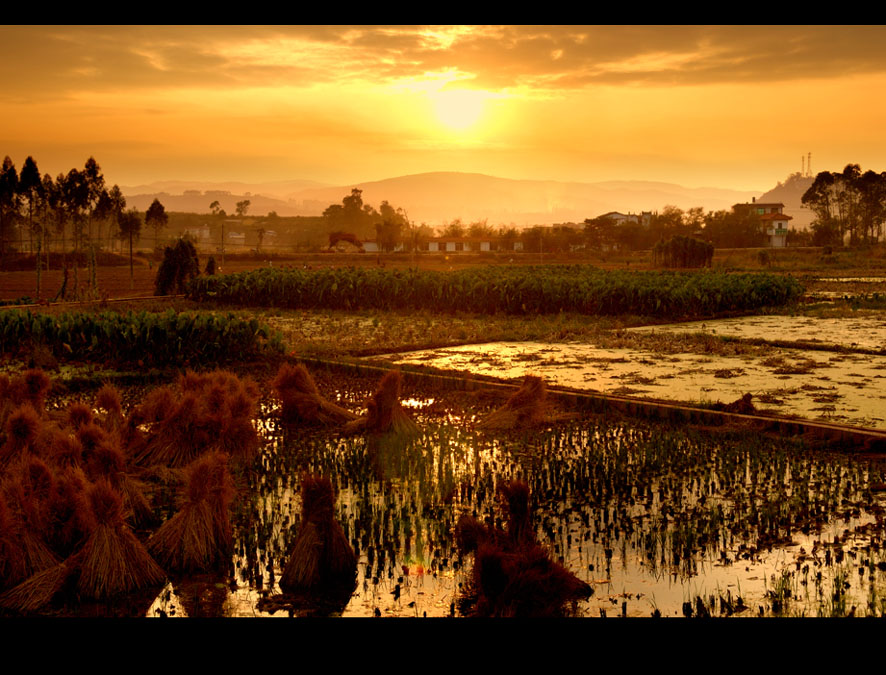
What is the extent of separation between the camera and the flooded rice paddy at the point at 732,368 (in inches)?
393

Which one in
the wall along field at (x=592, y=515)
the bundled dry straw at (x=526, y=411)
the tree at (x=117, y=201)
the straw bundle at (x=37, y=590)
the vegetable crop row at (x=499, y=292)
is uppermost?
the tree at (x=117, y=201)

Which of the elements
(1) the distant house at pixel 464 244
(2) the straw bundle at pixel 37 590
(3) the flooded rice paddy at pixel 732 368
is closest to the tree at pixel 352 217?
(1) the distant house at pixel 464 244

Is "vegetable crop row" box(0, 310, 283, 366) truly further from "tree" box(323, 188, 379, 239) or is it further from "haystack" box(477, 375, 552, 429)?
"tree" box(323, 188, 379, 239)

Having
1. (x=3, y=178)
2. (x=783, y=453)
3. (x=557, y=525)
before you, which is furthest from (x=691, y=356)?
(x=3, y=178)

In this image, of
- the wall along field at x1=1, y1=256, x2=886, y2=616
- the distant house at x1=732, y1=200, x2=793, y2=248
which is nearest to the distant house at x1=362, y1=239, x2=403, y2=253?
the distant house at x1=732, y1=200, x2=793, y2=248

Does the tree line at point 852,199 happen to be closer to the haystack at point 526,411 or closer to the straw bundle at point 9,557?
the haystack at point 526,411

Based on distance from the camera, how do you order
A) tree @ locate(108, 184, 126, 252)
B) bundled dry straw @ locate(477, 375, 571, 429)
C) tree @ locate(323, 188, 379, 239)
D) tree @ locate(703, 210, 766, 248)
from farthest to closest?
tree @ locate(323, 188, 379, 239)
tree @ locate(703, 210, 766, 248)
tree @ locate(108, 184, 126, 252)
bundled dry straw @ locate(477, 375, 571, 429)

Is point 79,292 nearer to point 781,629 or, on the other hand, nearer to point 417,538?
point 417,538

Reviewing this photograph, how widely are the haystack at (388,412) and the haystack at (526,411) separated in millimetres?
803

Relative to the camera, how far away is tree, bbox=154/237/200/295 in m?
27.9

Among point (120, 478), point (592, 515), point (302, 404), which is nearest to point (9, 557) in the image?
point (120, 478)

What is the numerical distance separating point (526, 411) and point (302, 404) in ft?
7.80

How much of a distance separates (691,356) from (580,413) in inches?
194

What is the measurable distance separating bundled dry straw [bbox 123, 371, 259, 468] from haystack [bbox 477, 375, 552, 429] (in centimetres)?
242
